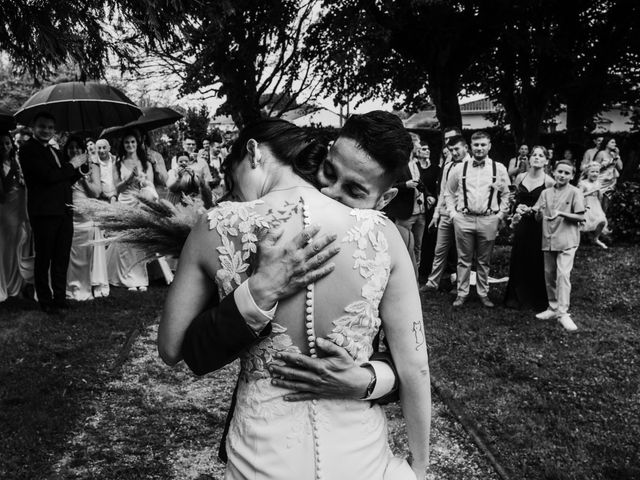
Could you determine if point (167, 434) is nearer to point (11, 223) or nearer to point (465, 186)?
point (11, 223)

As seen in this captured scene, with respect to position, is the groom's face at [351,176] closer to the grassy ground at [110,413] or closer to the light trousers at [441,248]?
the grassy ground at [110,413]

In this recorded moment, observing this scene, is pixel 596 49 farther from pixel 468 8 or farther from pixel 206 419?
pixel 206 419

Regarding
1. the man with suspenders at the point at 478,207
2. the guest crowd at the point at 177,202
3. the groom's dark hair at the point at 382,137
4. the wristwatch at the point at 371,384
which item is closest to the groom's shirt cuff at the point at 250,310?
the wristwatch at the point at 371,384

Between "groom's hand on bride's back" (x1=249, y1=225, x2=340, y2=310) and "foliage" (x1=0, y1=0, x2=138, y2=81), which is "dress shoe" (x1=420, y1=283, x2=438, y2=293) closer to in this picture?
"foliage" (x1=0, y1=0, x2=138, y2=81)

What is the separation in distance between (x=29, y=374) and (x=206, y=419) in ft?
5.83

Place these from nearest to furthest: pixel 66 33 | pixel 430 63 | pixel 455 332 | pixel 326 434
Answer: pixel 326 434
pixel 66 33
pixel 455 332
pixel 430 63

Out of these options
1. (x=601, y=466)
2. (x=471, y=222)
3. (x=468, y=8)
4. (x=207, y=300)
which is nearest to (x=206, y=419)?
(x=601, y=466)

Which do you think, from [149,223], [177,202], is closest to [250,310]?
[149,223]

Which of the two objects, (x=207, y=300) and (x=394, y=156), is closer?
(x=207, y=300)

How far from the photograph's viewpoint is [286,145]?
189cm

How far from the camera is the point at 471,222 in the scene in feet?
26.3

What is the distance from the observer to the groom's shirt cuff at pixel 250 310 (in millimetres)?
1568

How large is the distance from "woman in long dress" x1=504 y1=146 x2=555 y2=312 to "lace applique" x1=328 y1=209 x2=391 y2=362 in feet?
21.2

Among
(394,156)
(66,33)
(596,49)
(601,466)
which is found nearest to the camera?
(394,156)
